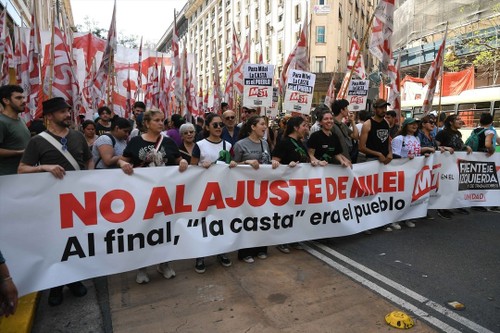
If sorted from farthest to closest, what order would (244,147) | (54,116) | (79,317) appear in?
(244,147), (54,116), (79,317)

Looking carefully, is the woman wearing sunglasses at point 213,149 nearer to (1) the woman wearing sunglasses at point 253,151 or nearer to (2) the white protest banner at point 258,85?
(1) the woman wearing sunglasses at point 253,151

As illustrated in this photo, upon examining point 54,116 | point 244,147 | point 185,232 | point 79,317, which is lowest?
point 79,317

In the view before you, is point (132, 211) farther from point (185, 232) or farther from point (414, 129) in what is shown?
point (414, 129)

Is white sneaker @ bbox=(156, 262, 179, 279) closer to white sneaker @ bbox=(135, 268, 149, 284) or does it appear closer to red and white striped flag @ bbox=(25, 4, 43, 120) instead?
white sneaker @ bbox=(135, 268, 149, 284)

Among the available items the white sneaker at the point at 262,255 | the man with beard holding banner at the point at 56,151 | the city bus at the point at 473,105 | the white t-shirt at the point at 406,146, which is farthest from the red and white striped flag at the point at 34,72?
A: the city bus at the point at 473,105

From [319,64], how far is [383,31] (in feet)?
97.2

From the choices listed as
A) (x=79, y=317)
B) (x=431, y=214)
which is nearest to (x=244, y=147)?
(x=79, y=317)

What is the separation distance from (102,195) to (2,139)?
1193mm

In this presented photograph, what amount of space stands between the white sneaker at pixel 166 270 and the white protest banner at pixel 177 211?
216 millimetres

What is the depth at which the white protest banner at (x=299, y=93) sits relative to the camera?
759 cm

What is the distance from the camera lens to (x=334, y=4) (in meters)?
34.9

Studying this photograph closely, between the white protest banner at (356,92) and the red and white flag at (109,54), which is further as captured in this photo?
the white protest banner at (356,92)

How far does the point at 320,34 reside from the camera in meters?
35.2

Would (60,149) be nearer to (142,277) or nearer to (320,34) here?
(142,277)
